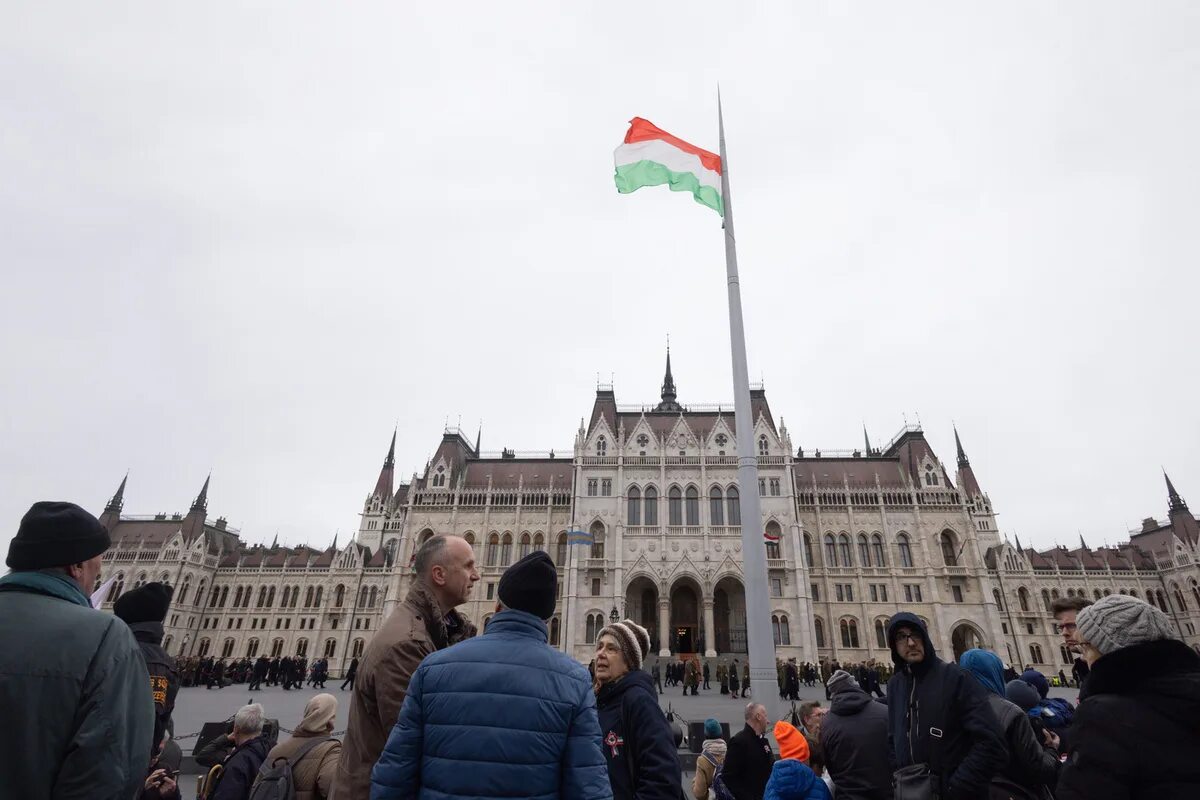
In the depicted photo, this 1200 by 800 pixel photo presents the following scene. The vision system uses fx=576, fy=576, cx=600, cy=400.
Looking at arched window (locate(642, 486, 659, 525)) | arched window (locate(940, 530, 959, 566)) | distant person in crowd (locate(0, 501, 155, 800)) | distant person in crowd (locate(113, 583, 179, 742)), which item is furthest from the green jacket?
arched window (locate(940, 530, 959, 566))

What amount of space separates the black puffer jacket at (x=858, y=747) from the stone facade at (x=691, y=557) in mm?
29702

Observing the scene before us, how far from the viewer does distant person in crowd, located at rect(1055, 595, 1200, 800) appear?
2.20 metres

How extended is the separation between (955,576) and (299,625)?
5431 centimetres

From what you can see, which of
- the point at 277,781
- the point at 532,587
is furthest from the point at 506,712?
the point at 277,781

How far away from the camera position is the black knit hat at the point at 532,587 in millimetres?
2883

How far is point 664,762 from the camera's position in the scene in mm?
3523

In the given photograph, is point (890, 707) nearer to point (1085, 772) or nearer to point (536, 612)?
point (1085, 772)

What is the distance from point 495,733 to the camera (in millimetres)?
2514

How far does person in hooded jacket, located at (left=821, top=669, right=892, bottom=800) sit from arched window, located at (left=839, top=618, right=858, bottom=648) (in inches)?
1616

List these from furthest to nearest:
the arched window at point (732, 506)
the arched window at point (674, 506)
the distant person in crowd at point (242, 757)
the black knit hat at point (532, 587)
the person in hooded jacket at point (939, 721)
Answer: the arched window at point (674, 506) < the arched window at point (732, 506) < the distant person in crowd at point (242, 757) < the person in hooded jacket at point (939, 721) < the black knit hat at point (532, 587)

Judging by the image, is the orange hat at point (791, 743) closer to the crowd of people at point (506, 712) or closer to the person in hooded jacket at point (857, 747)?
the person in hooded jacket at point (857, 747)

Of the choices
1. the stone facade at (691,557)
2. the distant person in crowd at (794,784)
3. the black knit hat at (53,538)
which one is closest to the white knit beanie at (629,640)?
the distant person in crowd at (794,784)

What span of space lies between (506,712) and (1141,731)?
2.56 metres

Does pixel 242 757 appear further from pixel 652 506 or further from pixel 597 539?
pixel 652 506
